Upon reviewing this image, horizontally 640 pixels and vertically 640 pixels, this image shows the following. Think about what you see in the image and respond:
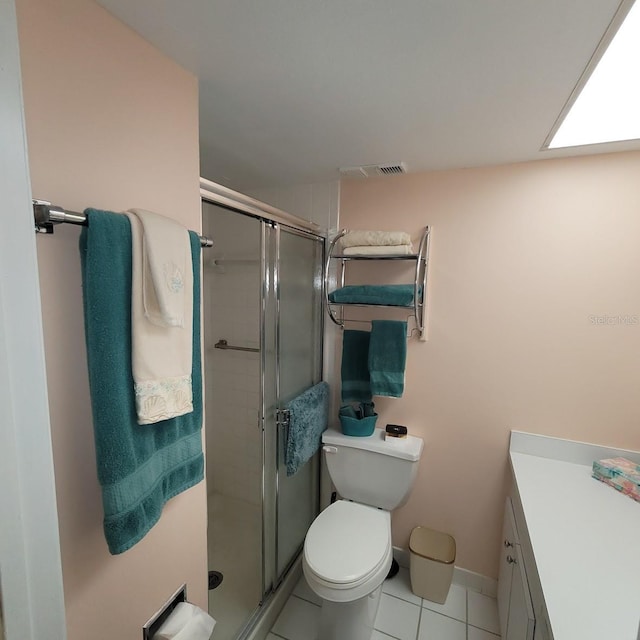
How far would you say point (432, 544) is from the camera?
1855mm

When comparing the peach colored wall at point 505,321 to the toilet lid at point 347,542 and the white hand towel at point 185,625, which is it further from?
the white hand towel at point 185,625

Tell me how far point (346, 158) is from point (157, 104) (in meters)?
0.87

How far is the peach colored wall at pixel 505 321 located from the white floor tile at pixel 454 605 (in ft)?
0.49

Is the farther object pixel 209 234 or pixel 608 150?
pixel 209 234

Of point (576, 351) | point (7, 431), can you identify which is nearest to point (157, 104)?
point (7, 431)

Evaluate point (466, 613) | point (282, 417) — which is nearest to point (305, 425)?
point (282, 417)

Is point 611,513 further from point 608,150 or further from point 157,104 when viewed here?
point 157,104

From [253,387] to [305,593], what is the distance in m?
1.11

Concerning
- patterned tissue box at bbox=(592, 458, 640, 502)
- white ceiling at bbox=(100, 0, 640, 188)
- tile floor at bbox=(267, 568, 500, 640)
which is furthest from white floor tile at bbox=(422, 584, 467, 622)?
white ceiling at bbox=(100, 0, 640, 188)

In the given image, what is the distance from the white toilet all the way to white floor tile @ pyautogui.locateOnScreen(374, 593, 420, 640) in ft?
0.46

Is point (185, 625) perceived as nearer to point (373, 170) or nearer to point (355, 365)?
point (355, 365)

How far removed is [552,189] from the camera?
4.96 feet

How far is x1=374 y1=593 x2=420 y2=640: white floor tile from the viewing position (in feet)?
5.24

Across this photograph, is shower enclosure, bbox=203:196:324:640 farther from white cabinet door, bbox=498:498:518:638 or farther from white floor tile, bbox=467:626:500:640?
white cabinet door, bbox=498:498:518:638
